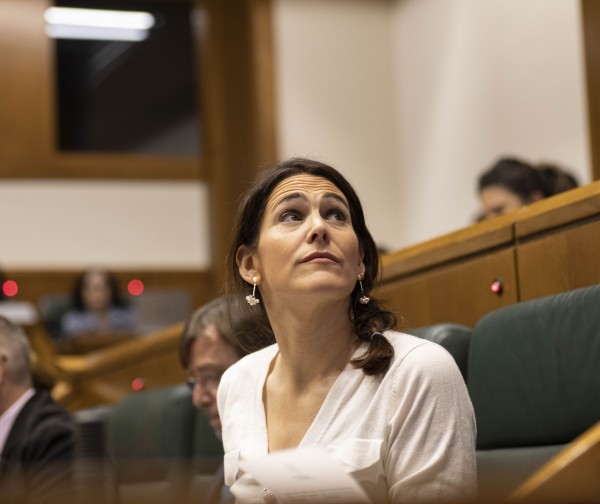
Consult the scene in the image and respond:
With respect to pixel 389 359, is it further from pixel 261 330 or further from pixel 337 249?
pixel 261 330

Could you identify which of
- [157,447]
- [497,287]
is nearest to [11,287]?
Answer: [157,447]

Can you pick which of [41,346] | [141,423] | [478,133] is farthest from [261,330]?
[478,133]

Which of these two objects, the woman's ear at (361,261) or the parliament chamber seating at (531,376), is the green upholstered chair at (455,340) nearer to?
the parliament chamber seating at (531,376)

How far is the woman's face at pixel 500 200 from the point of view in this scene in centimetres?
216

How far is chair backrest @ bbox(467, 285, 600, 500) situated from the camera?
115 cm

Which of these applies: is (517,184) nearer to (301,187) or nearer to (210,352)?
(210,352)

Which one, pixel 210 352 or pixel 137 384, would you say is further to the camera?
pixel 137 384

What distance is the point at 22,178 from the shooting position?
5.23 metres

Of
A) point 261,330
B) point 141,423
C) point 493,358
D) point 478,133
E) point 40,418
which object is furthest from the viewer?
point 478,133

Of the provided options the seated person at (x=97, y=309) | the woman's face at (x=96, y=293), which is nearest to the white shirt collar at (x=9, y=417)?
the seated person at (x=97, y=309)

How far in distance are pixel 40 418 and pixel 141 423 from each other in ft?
1.83

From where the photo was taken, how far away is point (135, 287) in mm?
5320

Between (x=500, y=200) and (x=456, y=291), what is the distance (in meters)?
0.55

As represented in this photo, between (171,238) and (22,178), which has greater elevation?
(22,178)
